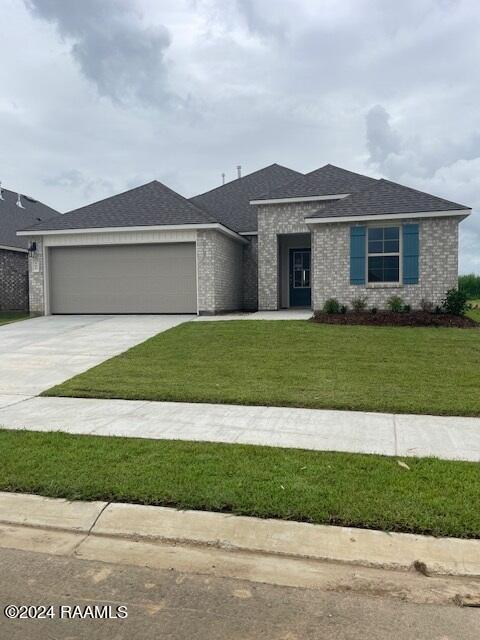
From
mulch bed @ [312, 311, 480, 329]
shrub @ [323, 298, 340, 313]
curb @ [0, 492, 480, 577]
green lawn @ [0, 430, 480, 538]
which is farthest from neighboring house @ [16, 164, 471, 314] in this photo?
curb @ [0, 492, 480, 577]

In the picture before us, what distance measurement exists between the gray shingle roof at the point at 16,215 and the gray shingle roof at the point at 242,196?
7127 millimetres

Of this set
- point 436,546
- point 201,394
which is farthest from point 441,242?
point 436,546

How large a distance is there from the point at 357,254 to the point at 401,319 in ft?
9.11

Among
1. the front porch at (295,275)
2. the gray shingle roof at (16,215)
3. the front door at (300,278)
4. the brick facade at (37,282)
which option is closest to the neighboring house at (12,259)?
the gray shingle roof at (16,215)

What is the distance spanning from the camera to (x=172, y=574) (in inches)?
124

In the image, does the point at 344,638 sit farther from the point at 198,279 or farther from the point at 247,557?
the point at 198,279

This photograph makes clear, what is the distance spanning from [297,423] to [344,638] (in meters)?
3.52

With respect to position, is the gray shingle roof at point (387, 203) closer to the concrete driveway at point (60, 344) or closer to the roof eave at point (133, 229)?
the roof eave at point (133, 229)

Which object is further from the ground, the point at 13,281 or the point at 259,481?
the point at 13,281

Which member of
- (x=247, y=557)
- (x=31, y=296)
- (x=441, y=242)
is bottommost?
(x=247, y=557)

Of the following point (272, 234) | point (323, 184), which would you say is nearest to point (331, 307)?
point (272, 234)

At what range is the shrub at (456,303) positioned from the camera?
583 inches

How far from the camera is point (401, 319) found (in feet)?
46.0

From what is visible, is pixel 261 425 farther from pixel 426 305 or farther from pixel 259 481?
pixel 426 305
